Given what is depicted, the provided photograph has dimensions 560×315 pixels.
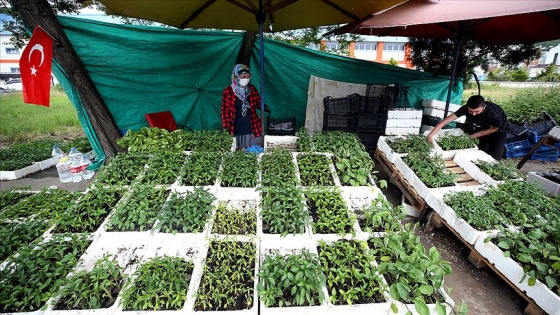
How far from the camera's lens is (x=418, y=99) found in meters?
6.30

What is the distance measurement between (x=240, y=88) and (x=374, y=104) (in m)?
2.68

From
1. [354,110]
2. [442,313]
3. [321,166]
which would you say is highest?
[354,110]

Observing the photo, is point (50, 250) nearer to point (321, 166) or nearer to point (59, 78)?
point (321, 166)

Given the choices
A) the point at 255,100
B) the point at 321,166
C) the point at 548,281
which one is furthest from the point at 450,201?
the point at 255,100

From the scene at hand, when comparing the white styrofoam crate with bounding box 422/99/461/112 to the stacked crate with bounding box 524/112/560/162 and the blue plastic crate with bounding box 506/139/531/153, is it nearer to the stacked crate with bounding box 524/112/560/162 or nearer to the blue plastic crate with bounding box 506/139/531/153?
the blue plastic crate with bounding box 506/139/531/153

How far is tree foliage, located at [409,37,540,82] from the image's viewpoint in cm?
625

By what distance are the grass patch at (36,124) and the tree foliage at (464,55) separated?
362 inches

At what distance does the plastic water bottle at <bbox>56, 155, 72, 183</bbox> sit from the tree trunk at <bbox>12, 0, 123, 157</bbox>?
58 cm

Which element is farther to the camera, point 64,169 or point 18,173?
point 18,173

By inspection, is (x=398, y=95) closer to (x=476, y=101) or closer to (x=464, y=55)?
(x=476, y=101)

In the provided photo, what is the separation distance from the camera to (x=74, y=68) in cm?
420

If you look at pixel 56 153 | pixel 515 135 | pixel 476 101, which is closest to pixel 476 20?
pixel 476 101

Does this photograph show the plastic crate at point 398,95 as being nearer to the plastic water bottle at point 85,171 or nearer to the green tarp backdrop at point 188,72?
the green tarp backdrop at point 188,72

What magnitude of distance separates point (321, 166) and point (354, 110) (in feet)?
8.83
